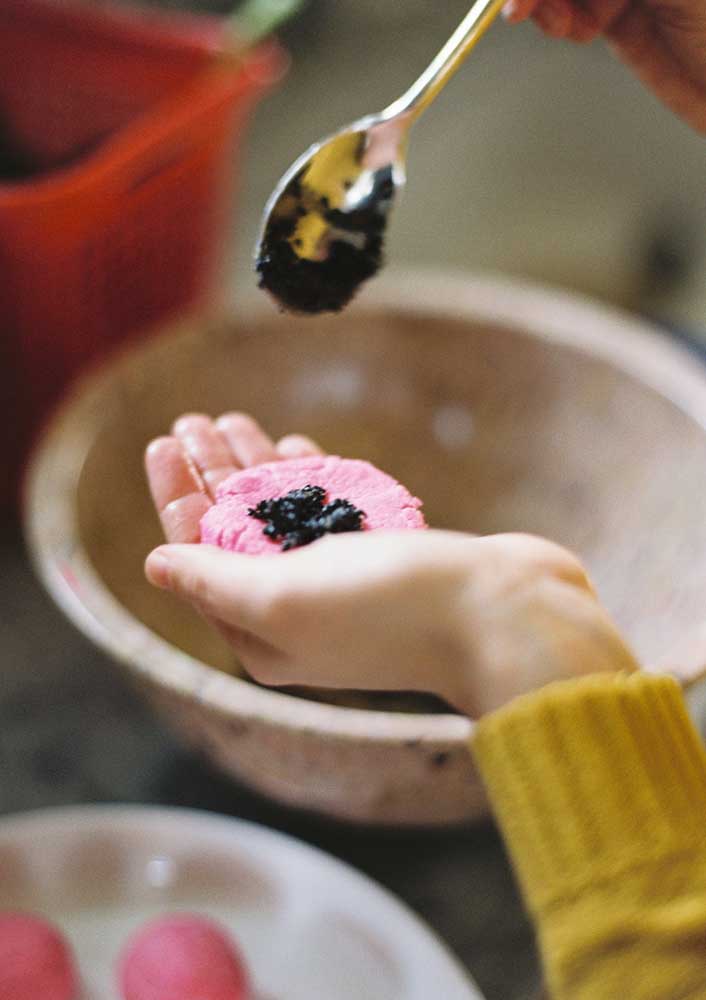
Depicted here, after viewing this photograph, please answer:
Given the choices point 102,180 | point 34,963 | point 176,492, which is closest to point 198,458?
point 176,492

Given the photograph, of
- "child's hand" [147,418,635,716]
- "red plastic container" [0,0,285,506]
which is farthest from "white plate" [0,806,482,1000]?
"red plastic container" [0,0,285,506]

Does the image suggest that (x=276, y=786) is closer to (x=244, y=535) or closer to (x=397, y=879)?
(x=397, y=879)

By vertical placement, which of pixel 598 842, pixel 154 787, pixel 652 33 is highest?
pixel 652 33

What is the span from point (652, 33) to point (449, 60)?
132 mm

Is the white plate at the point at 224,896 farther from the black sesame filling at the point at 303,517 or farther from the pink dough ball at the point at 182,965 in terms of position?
the black sesame filling at the point at 303,517

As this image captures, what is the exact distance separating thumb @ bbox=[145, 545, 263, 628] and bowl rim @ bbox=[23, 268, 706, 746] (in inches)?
3.7

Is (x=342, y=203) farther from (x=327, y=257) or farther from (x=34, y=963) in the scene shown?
(x=34, y=963)

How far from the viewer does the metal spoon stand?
36 centimetres

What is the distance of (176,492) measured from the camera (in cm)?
33

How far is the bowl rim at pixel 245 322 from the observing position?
423 mm

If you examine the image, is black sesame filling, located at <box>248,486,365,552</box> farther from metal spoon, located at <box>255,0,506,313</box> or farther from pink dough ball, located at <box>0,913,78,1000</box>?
pink dough ball, located at <box>0,913,78,1000</box>

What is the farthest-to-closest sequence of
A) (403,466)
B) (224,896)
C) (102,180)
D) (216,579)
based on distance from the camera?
(102,180)
(224,896)
(403,466)
(216,579)

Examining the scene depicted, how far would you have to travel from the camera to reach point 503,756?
32cm

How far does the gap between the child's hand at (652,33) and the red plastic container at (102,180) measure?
0.32m
